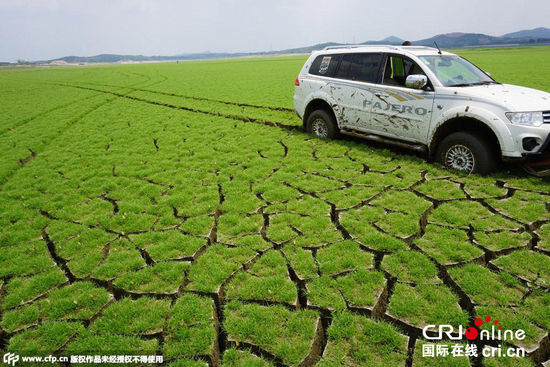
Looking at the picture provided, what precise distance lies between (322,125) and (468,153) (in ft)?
11.6

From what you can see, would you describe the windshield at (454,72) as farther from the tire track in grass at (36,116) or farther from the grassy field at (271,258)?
the tire track in grass at (36,116)

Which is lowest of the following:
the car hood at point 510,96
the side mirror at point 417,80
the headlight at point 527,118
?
the headlight at point 527,118

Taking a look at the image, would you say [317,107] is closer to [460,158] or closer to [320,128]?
[320,128]

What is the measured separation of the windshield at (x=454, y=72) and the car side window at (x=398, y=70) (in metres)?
0.23

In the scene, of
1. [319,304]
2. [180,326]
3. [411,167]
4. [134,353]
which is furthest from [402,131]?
[134,353]

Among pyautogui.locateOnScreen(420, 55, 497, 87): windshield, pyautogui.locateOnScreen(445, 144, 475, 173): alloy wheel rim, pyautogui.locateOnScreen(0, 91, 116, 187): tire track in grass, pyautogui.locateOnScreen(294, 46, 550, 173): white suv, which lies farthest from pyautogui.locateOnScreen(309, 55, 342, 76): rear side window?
pyautogui.locateOnScreen(0, 91, 116, 187): tire track in grass

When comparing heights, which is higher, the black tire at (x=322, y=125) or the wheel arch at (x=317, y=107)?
the wheel arch at (x=317, y=107)

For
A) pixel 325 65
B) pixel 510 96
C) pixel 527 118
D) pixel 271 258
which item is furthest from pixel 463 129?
pixel 271 258

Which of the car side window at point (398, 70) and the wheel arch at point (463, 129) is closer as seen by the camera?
the wheel arch at point (463, 129)

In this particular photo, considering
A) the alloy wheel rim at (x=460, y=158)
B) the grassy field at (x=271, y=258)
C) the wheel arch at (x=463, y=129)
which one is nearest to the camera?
the grassy field at (x=271, y=258)

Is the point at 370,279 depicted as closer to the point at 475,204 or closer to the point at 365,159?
the point at 475,204

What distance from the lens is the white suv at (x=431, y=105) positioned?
4879 millimetres

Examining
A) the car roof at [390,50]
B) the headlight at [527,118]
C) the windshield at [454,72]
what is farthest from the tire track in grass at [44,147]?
the headlight at [527,118]

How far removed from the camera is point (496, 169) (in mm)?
5504
